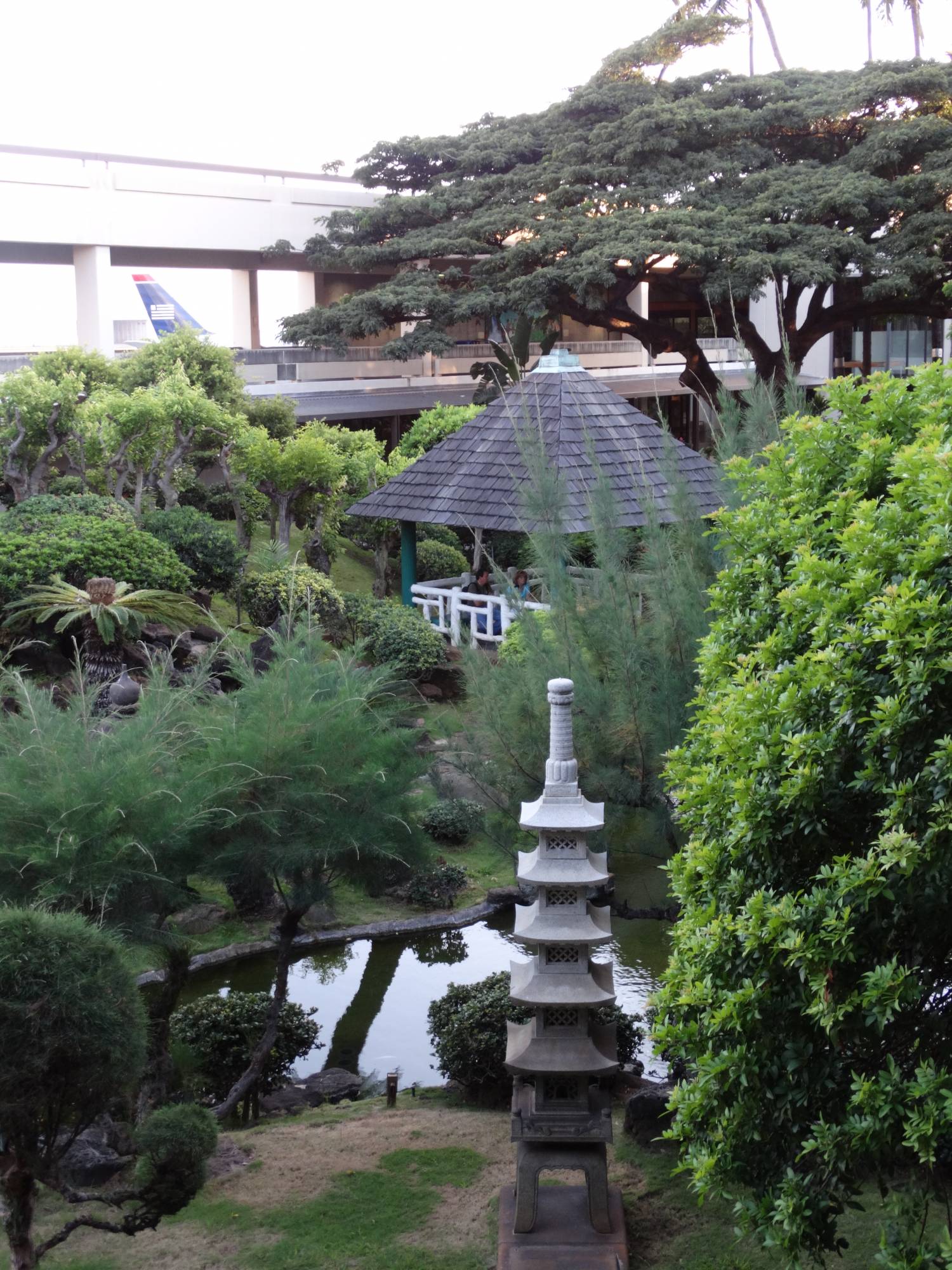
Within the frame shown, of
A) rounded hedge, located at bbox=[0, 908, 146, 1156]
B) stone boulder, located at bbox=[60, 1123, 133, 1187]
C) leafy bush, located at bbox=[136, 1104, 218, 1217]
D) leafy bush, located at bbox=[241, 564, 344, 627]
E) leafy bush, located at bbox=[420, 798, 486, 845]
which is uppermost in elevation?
leafy bush, located at bbox=[241, 564, 344, 627]

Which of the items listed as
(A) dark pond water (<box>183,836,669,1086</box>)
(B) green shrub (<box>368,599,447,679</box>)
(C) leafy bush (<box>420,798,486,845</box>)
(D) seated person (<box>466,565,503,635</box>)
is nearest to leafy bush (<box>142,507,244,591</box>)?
(B) green shrub (<box>368,599,447,679</box>)

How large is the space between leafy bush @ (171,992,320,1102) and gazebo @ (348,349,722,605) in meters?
6.62

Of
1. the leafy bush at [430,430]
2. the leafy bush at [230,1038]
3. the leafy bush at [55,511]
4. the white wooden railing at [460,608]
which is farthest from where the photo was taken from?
the leafy bush at [430,430]

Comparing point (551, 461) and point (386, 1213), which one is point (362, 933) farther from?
point (551, 461)

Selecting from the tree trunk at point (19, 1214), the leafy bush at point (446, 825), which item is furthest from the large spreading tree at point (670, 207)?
the tree trunk at point (19, 1214)

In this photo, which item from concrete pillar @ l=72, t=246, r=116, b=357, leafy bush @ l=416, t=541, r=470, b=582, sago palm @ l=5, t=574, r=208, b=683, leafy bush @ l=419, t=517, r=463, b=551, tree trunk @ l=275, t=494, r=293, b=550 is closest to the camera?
sago palm @ l=5, t=574, r=208, b=683

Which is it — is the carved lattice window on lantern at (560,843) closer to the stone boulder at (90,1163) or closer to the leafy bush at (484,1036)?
the leafy bush at (484,1036)

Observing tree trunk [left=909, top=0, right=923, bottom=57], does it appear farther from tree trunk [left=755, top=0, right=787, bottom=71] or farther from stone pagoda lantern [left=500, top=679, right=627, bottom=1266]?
stone pagoda lantern [left=500, top=679, right=627, bottom=1266]

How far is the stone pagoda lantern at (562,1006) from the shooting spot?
245 inches

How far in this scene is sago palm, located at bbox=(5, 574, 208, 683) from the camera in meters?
12.8

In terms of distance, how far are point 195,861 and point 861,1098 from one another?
15.6 feet

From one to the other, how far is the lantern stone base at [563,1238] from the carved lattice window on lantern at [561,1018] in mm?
958

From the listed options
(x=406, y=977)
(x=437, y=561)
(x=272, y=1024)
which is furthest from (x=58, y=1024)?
(x=437, y=561)

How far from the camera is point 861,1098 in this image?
3.56 m
